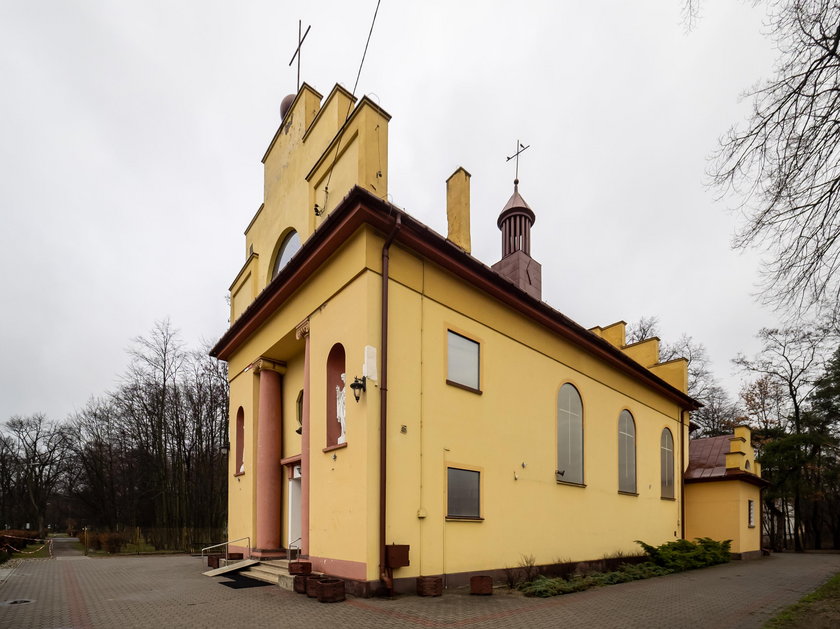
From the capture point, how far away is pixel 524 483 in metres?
13.1

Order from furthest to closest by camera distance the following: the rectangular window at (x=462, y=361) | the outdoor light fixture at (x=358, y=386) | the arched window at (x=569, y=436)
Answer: the arched window at (x=569, y=436)
the rectangular window at (x=462, y=361)
the outdoor light fixture at (x=358, y=386)

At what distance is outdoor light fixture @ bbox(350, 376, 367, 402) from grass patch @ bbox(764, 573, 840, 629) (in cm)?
722

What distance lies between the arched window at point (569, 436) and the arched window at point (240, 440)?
10.00m

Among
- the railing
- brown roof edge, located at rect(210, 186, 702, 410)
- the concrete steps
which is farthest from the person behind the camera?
the railing

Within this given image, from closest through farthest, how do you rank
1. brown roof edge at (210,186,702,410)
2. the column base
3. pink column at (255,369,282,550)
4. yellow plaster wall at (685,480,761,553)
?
brown roof edge at (210,186,702,410) → the column base → pink column at (255,369,282,550) → yellow plaster wall at (685,480,761,553)

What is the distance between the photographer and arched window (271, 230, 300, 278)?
15.6 metres

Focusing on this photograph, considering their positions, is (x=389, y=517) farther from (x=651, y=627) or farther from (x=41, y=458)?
(x=41, y=458)

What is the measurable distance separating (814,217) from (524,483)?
8744 mm

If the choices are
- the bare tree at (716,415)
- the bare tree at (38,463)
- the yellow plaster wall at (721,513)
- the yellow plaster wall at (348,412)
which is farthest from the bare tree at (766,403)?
the bare tree at (38,463)

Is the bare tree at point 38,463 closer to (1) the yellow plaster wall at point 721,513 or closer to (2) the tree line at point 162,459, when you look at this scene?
(2) the tree line at point 162,459

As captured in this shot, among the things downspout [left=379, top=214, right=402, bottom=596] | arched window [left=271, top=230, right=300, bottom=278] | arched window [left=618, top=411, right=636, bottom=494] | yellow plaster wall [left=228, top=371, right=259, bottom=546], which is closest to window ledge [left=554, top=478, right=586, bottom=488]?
arched window [left=618, top=411, right=636, bottom=494]

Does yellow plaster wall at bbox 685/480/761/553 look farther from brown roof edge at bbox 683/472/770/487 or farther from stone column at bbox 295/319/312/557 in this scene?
stone column at bbox 295/319/312/557

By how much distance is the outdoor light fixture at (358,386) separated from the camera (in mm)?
9781

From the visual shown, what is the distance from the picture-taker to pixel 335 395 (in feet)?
37.2
